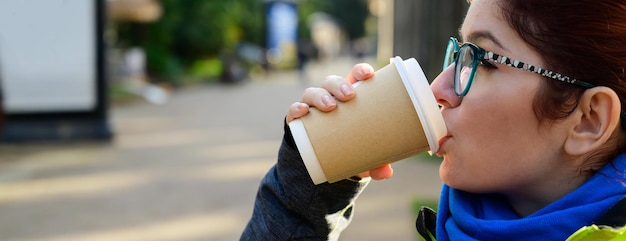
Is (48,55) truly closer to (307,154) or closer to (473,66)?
(307,154)

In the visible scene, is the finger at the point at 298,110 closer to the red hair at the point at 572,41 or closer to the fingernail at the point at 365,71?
the fingernail at the point at 365,71

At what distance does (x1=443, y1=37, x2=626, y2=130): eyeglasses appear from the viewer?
1.28 meters

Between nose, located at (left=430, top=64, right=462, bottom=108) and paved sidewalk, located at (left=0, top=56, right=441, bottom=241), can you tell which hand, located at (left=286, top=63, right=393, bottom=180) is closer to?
nose, located at (left=430, top=64, right=462, bottom=108)

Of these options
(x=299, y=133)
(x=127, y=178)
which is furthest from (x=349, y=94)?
(x=127, y=178)

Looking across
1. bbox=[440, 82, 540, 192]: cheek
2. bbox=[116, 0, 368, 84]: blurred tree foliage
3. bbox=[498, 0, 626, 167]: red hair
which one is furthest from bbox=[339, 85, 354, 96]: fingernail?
bbox=[116, 0, 368, 84]: blurred tree foliage

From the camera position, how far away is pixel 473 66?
1.35 meters

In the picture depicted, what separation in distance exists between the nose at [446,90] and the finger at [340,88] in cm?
16

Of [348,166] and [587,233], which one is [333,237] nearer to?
[348,166]

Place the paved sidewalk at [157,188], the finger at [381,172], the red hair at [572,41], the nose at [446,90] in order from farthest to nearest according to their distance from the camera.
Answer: the paved sidewalk at [157,188] < the finger at [381,172] < the nose at [446,90] < the red hair at [572,41]

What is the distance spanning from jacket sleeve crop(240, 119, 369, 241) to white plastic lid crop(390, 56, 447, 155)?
11.6 inches

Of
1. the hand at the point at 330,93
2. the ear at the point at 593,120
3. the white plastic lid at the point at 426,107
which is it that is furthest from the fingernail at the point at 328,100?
the ear at the point at 593,120

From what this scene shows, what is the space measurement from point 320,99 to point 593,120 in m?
0.52

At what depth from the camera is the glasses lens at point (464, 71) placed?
4.42 ft

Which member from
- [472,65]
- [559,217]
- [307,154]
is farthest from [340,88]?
[559,217]
